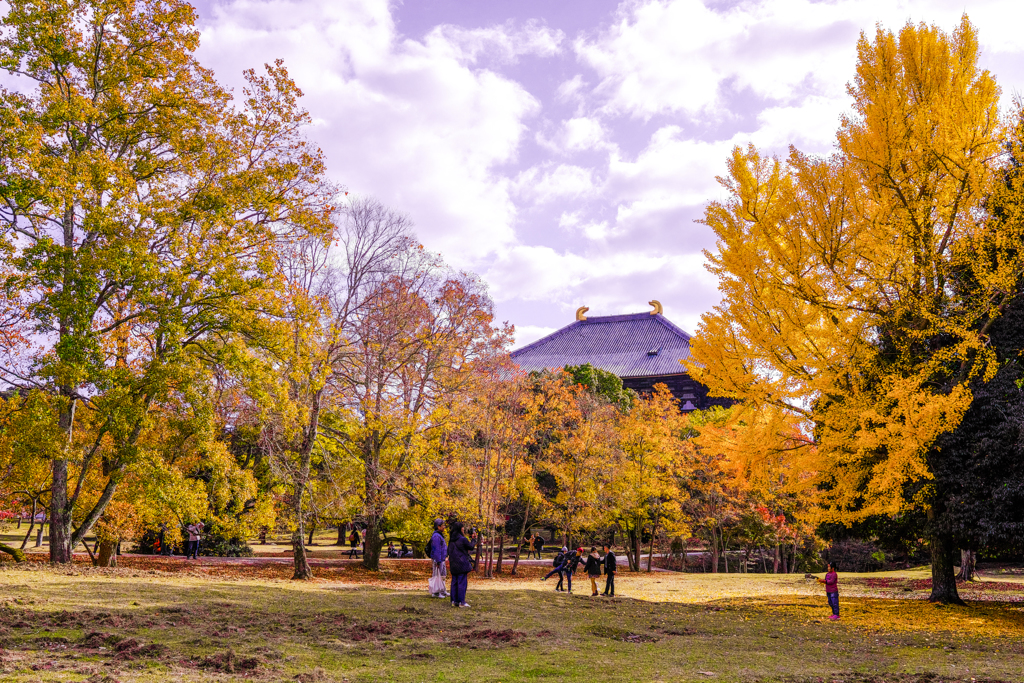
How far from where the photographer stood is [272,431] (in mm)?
17531

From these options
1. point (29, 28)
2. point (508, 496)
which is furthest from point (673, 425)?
point (29, 28)

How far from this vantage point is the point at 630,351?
150ft

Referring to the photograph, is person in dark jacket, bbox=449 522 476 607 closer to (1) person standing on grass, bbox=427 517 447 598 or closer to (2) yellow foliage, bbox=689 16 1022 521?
(1) person standing on grass, bbox=427 517 447 598

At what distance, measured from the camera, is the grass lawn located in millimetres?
6426

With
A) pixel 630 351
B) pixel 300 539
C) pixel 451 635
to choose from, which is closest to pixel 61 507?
pixel 300 539

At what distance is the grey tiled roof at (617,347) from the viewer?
1719 inches

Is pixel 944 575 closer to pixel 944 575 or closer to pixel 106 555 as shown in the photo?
pixel 944 575

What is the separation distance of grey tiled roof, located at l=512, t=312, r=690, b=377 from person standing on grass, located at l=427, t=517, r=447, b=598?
31.3 meters

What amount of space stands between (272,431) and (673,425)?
49.8ft

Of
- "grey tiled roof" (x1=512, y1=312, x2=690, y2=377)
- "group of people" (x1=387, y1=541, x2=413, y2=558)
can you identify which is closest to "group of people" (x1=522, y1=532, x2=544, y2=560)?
"group of people" (x1=387, y1=541, x2=413, y2=558)

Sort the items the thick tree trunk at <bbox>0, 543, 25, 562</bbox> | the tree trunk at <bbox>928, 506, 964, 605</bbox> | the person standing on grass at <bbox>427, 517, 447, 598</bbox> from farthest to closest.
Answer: the thick tree trunk at <bbox>0, 543, 25, 562</bbox> < the tree trunk at <bbox>928, 506, 964, 605</bbox> < the person standing on grass at <bbox>427, 517, 447, 598</bbox>

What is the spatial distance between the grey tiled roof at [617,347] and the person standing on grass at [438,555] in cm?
3132

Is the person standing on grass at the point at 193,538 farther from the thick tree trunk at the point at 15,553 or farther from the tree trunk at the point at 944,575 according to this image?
the tree trunk at the point at 944,575

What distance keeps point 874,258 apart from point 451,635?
10.6m
